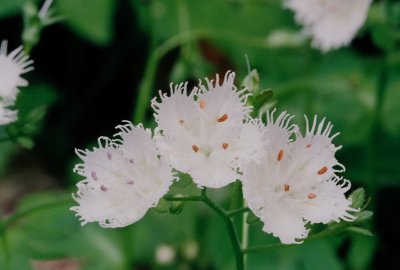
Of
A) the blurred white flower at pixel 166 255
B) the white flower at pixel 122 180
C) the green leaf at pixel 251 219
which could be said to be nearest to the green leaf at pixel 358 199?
the green leaf at pixel 251 219

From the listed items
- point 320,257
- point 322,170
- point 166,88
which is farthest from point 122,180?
point 166,88

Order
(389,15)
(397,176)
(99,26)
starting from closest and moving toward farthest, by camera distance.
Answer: (389,15)
(397,176)
(99,26)

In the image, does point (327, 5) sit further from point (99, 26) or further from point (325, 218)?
point (325, 218)

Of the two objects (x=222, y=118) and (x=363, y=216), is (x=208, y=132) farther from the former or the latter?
(x=363, y=216)

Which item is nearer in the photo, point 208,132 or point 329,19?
point 208,132

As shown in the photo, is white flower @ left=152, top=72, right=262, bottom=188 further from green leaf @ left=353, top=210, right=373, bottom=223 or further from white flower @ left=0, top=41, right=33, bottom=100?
white flower @ left=0, top=41, right=33, bottom=100

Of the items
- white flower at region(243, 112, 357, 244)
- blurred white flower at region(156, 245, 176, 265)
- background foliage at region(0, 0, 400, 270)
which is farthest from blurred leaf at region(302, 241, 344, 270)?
white flower at region(243, 112, 357, 244)

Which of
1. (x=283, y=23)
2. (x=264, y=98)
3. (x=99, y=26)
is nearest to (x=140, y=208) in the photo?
(x=264, y=98)

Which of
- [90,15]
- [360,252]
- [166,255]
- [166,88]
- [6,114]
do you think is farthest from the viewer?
[166,88]
